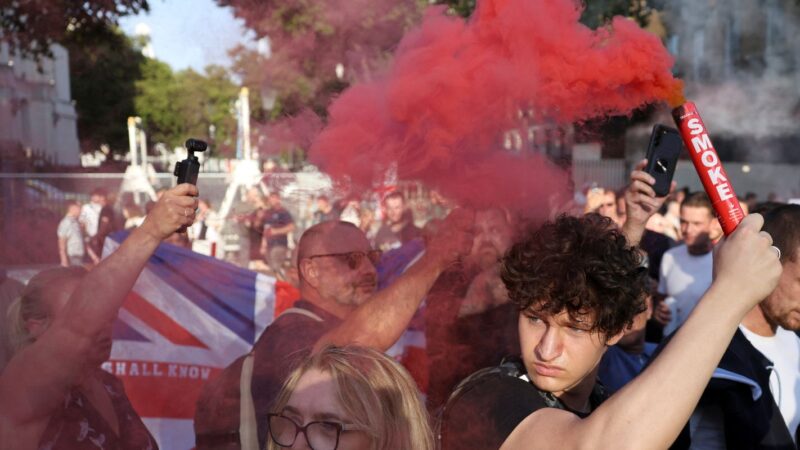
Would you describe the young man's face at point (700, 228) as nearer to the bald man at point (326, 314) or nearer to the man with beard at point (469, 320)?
the man with beard at point (469, 320)

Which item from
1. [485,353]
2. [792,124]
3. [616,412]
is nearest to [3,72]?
[485,353]

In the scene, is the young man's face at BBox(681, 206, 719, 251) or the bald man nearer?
the bald man

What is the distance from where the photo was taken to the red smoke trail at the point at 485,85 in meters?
2.18

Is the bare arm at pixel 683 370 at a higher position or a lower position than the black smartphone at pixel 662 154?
lower

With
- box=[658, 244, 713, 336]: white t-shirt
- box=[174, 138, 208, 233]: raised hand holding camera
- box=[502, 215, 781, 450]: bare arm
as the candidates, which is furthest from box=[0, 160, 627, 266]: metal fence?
box=[658, 244, 713, 336]: white t-shirt

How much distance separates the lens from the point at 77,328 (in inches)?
72.6

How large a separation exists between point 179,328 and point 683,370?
3325 mm

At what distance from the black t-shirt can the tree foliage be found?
1.64 metres

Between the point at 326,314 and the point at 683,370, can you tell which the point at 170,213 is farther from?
the point at 683,370

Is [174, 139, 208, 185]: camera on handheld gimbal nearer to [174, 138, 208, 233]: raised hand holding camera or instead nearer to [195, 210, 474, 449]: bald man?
[174, 138, 208, 233]: raised hand holding camera

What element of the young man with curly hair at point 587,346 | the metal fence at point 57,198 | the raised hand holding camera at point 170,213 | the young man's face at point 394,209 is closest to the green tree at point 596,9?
the metal fence at point 57,198

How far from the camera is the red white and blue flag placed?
12.9 ft

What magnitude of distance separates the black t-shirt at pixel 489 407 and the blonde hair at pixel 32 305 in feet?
3.79

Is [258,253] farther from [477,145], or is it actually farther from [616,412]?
[616,412]
